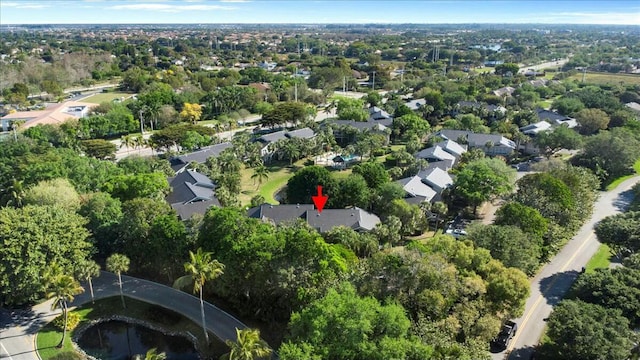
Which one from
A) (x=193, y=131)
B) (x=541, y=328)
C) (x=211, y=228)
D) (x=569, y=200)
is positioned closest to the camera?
(x=541, y=328)

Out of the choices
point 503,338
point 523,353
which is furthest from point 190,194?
point 523,353

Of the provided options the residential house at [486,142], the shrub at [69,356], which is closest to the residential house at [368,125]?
the residential house at [486,142]

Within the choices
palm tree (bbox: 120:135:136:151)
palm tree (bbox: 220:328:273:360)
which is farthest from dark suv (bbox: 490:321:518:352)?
palm tree (bbox: 120:135:136:151)

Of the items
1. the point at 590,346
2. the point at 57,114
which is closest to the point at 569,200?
the point at 590,346

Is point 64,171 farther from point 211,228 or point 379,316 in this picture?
point 379,316

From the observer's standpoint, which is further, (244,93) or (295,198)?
(244,93)

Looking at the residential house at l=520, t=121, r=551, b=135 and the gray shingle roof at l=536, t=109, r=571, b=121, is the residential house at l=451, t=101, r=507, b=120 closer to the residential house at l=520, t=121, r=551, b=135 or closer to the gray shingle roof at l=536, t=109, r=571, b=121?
the gray shingle roof at l=536, t=109, r=571, b=121
